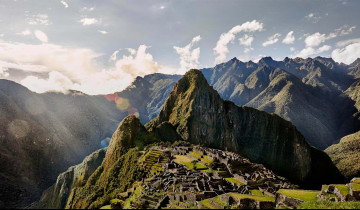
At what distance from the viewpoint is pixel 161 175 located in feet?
165

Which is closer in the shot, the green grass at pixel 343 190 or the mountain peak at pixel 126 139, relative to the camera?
the green grass at pixel 343 190


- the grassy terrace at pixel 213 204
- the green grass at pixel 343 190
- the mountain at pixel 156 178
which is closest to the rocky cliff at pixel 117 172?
the mountain at pixel 156 178

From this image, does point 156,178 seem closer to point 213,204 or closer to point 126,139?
point 213,204

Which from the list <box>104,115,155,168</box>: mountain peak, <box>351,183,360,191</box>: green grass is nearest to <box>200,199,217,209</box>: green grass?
<box>351,183,360,191</box>: green grass

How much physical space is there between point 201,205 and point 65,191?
378 feet

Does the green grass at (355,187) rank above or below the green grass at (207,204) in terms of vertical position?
above

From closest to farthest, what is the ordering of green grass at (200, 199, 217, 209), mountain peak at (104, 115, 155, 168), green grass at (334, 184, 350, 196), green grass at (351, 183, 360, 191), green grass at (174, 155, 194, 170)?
green grass at (200, 199, 217, 209)
green grass at (351, 183, 360, 191)
green grass at (334, 184, 350, 196)
green grass at (174, 155, 194, 170)
mountain peak at (104, 115, 155, 168)

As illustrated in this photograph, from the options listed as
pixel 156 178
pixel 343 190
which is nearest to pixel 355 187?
pixel 343 190

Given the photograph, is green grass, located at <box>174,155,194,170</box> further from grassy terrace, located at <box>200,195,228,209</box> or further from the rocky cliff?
grassy terrace, located at <box>200,195,228,209</box>

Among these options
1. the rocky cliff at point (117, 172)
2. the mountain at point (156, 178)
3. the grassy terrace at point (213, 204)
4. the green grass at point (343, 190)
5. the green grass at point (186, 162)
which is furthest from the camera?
the green grass at point (186, 162)

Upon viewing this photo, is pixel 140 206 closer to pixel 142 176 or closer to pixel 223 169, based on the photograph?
pixel 142 176

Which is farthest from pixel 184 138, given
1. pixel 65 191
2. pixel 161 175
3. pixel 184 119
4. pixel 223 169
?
A: pixel 161 175

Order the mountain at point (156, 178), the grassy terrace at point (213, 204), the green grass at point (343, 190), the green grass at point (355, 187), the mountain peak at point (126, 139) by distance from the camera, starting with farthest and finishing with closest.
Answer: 1. the mountain peak at point (126, 139)
2. the mountain at point (156, 178)
3. the green grass at point (343, 190)
4. the green grass at point (355, 187)
5. the grassy terrace at point (213, 204)

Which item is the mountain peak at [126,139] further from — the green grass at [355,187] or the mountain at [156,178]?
the green grass at [355,187]
